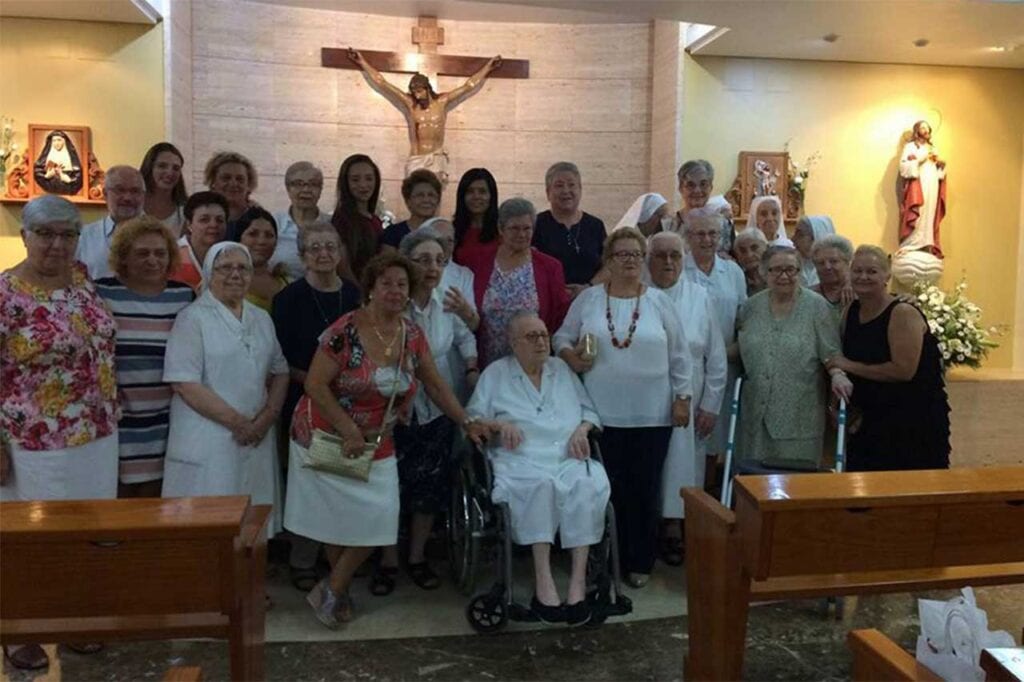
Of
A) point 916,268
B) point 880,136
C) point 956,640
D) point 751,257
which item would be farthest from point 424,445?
point 880,136

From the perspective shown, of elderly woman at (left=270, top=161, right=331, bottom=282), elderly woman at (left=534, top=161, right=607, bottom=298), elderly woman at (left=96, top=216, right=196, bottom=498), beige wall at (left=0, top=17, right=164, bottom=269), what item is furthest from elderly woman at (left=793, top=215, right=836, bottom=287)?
beige wall at (left=0, top=17, right=164, bottom=269)

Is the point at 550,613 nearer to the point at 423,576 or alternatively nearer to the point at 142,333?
the point at 423,576

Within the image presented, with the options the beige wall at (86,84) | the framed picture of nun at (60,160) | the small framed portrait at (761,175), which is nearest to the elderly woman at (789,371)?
the small framed portrait at (761,175)

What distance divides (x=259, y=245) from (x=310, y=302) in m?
0.34

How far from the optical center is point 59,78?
6.21 m

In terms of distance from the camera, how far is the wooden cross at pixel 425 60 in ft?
24.9

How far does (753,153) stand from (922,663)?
6.26 m

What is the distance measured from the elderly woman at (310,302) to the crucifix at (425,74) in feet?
14.6

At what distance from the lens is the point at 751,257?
4039mm

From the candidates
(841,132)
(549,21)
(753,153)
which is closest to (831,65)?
(841,132)

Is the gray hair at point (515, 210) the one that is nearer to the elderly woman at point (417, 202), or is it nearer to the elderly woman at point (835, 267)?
the elderly woman at point (417, 202)

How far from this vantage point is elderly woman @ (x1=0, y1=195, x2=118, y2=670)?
246 centimetres

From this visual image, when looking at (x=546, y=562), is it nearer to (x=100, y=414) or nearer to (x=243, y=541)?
(x=243, y=541)

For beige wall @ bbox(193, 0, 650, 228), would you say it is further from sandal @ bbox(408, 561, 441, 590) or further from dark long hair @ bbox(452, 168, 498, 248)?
sandal @ bbox(408, 561, 441, 590)
